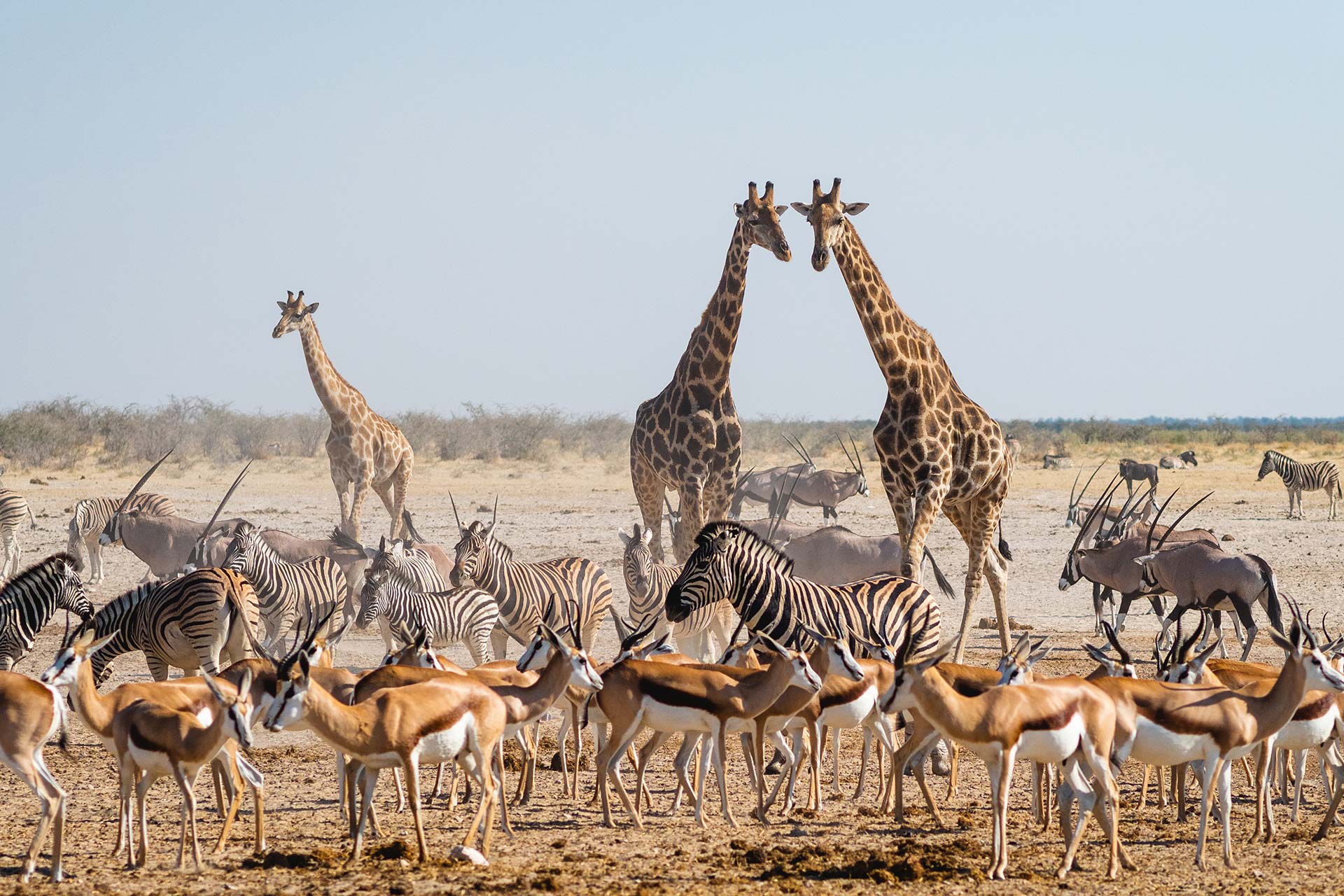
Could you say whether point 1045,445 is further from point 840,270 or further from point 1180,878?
point 1180,878

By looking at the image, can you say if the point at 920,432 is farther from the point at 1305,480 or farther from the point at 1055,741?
the point at 1305,480

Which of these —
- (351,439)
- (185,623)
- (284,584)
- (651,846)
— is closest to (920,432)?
(651,846)

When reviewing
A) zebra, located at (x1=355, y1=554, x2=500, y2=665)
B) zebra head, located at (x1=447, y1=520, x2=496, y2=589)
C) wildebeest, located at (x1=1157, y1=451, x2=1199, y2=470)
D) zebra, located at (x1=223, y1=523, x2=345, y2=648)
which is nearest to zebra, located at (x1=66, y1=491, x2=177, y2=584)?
zebra, located at (x1=223, y1=523, x2=345, y2=648)

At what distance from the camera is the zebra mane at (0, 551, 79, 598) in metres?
11.2

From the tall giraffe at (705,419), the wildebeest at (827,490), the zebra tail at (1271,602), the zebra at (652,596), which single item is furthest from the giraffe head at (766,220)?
the wildebeest at (827,490)

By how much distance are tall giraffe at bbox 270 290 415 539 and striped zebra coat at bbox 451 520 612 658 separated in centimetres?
520

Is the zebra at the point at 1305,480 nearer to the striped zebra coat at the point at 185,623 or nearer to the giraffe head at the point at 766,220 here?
the giraffe head at the point at 766,220

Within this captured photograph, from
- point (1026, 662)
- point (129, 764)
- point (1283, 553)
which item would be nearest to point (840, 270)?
point (1026, 662)

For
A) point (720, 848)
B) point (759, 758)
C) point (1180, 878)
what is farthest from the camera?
point (759, 758)

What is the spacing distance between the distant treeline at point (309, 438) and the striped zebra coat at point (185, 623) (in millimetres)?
25805

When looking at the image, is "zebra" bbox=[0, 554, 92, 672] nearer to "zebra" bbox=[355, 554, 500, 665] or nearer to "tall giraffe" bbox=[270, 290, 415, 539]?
"zebra" bbox=[355, 554, 500, 665]

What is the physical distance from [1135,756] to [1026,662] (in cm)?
76

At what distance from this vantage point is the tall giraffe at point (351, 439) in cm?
1891

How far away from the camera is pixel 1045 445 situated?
5831cm
